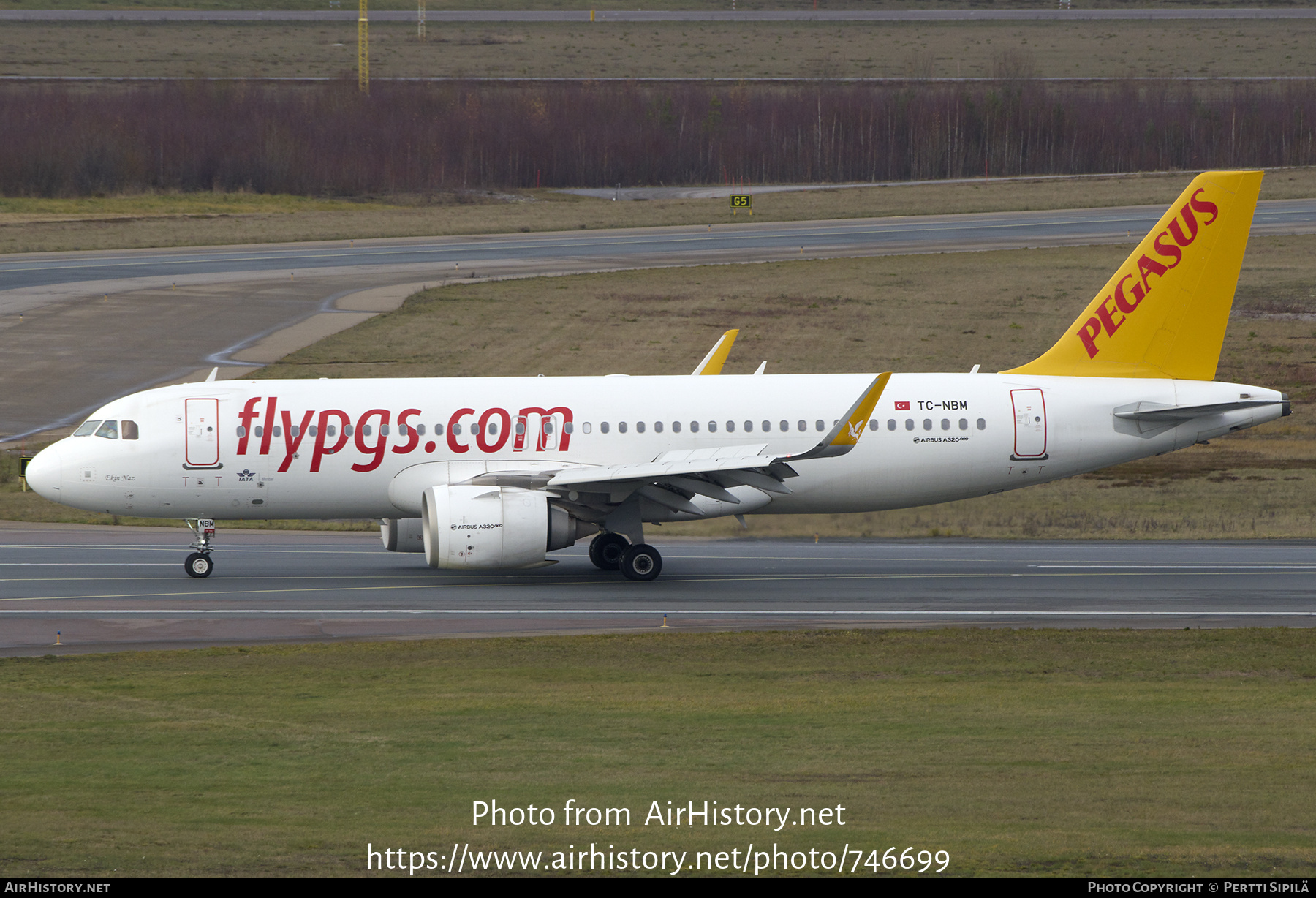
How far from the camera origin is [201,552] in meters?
31.6

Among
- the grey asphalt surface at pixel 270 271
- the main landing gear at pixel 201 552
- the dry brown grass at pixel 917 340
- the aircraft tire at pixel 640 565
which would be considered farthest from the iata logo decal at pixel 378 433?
the grey asphalt surface at pixel 270 271

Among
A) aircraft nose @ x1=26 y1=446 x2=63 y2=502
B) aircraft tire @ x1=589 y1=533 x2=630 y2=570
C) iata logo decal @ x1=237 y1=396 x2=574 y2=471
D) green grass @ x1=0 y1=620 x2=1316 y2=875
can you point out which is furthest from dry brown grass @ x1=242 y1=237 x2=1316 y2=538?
aircraft nose @ x1=26 y1=446 x2=63 y2=502

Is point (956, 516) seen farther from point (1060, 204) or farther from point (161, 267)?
point (1060, 204)

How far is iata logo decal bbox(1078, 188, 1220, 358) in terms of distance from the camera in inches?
1318

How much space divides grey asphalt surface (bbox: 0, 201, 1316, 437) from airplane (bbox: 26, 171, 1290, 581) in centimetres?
1938

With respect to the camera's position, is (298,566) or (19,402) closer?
(298,566)

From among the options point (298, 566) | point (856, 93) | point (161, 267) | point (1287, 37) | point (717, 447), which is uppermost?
point (1287, 37)

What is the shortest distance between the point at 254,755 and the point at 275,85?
388 ft

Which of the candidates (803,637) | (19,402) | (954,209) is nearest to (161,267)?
(19,402)

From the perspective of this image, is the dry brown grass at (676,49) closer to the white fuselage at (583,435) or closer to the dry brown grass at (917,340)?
the dry brown grass at (917,340)

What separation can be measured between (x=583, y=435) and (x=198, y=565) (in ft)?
27.9

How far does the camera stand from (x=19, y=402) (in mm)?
51531

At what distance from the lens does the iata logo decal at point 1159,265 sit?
33.5 meters

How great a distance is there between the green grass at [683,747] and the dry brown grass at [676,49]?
120 metres
